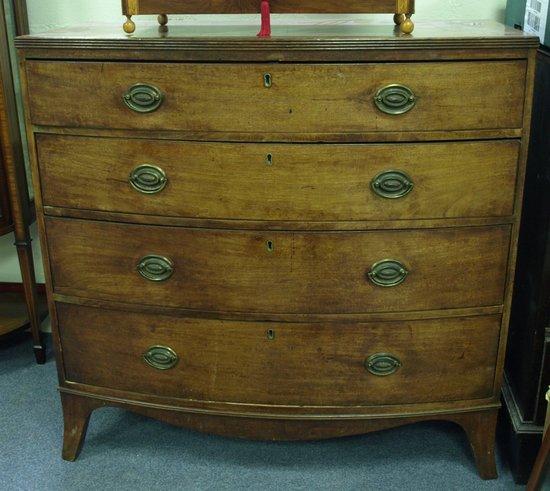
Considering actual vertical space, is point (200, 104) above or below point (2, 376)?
above

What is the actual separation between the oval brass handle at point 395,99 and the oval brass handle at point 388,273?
343 millimetres

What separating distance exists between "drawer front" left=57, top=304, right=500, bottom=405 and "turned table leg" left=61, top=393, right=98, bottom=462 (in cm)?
14

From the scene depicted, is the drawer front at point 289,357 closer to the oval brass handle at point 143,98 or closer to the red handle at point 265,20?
the oval brass handle at point 143,98

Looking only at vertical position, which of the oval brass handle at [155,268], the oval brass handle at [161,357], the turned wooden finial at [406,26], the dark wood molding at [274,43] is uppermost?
the turned wooden finial at [406,26]

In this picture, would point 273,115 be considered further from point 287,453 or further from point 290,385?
point 287,453

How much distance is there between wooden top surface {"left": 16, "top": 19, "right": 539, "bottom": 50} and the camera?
1542 millimetres

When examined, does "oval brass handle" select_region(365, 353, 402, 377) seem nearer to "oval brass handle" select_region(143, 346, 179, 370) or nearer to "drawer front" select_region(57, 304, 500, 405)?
"drawer front" select_region(57, 304, 500, 405)

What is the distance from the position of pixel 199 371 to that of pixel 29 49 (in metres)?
0.85

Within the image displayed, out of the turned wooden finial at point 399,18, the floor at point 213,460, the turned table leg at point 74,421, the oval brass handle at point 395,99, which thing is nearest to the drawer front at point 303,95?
the oval brass handle at point 395,99

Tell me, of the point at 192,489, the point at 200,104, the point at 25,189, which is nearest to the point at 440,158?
the point at 200,104

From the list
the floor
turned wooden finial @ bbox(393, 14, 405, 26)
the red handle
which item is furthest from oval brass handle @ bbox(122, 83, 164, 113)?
the floor

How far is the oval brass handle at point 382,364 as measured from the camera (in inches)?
71.2

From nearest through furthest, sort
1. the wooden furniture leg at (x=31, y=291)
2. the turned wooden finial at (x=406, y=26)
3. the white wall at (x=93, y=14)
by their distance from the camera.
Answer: the turned wooden finial at (x=406, y=26) → the white wall at (x=93, y=14) → the wooden furniture leg at (x=31, y=291)

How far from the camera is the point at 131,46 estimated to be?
159cm
